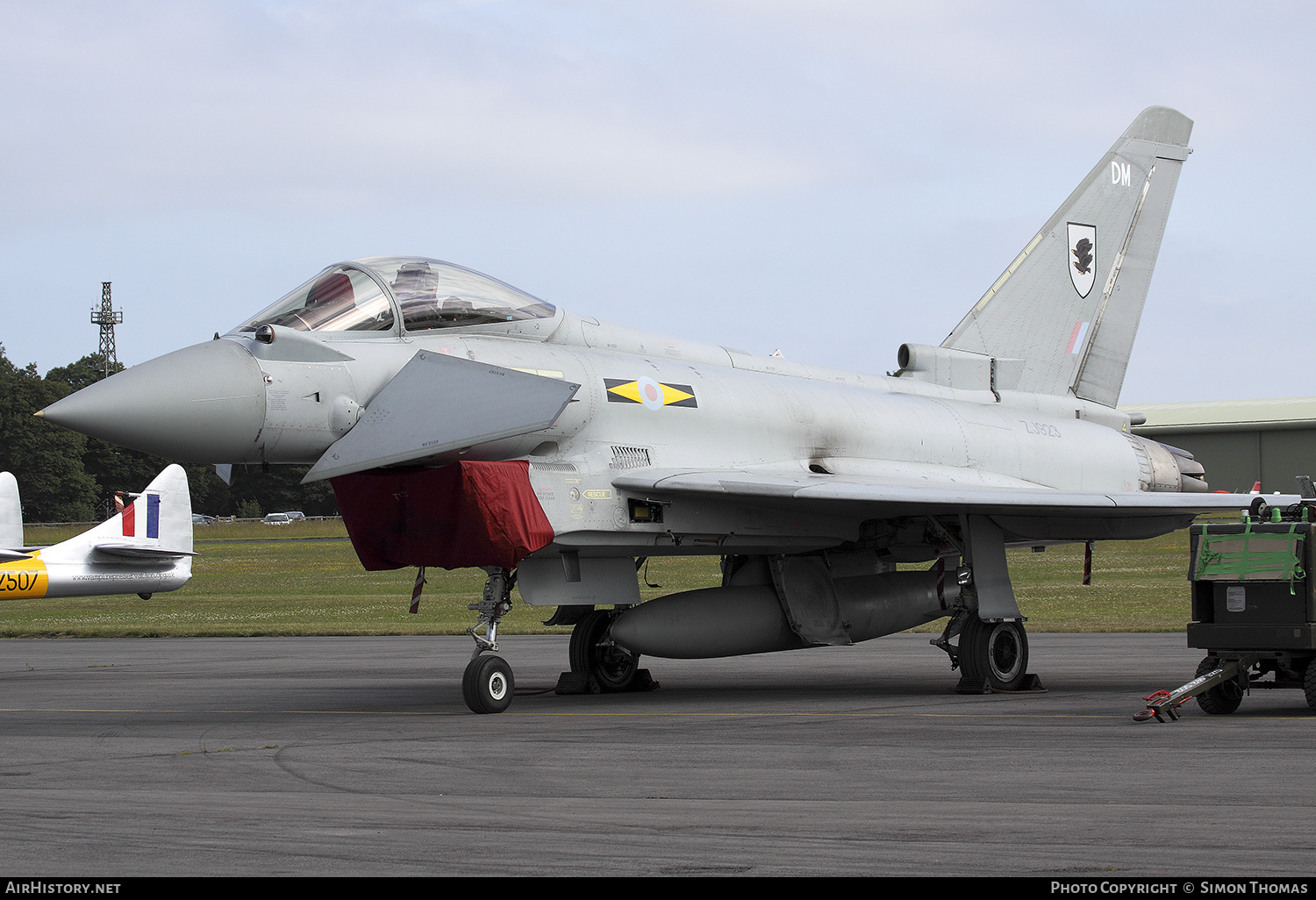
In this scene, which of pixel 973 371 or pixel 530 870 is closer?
pixel 530 870

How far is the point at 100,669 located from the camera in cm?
1565

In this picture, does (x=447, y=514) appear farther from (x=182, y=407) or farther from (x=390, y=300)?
(x=182, y=407)

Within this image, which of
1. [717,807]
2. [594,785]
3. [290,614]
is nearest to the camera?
[717,807]

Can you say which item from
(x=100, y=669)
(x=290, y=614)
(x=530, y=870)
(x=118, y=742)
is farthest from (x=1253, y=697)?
(x=290, y=614)

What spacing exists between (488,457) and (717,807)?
4.74 meters

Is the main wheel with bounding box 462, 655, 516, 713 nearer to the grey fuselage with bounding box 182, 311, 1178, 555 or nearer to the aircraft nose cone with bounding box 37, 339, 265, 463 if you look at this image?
the grey fuselage with bounding box 182, 311, 1178, 555

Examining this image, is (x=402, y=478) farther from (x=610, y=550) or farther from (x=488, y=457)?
(x=610, y=550)

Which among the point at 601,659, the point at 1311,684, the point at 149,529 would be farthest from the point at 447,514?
the point at 149,529

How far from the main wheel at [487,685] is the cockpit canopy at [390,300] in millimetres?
2667

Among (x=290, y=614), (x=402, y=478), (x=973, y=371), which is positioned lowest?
(x=290, y=614)

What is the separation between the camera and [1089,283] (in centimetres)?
1535

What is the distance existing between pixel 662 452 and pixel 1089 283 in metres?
7.00

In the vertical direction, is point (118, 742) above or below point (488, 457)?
below

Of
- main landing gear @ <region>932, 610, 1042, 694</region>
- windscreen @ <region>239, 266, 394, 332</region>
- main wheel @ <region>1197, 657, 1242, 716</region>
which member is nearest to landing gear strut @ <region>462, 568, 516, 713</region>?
windscreen @ <region>239, 266, 394, 332</region>
